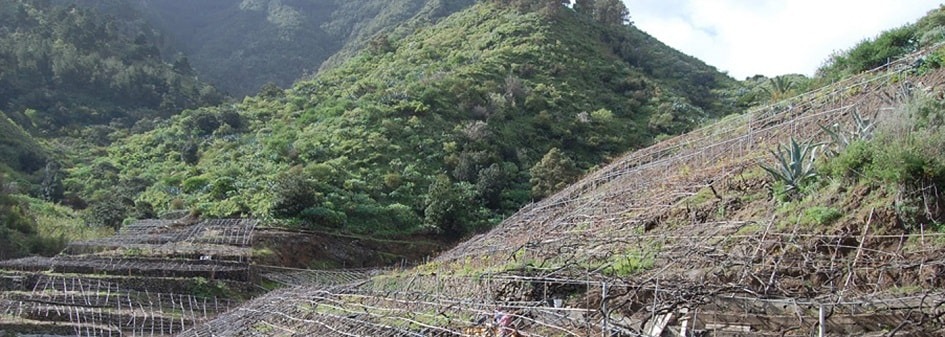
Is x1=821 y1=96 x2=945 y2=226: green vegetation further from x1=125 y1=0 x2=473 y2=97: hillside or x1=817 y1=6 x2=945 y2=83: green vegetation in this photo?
x1=125 y1=0 x2=473 y2=97: hillside

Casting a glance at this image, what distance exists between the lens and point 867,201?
A: 8266 millimetres

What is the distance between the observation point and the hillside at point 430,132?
1061 inches

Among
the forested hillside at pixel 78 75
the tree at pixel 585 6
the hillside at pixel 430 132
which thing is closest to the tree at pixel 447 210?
the hillside at pixel 430 132

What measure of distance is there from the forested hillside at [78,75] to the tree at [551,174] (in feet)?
94.2

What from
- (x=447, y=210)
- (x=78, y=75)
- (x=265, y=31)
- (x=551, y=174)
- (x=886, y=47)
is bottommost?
(x=447, y=210)

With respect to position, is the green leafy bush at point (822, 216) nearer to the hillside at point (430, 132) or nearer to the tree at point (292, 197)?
the hillside at point (430, 132)

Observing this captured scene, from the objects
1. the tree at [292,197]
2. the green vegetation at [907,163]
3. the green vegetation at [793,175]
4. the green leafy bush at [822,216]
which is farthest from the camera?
the tree at [292,197]

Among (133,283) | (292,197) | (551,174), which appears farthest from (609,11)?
(133,283)

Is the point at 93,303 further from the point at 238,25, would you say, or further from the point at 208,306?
the point at 238,25

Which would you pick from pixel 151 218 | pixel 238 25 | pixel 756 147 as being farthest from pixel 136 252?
pixel 238 25

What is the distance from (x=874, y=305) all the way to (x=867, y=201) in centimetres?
231

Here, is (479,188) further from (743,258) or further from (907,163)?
(907,163)

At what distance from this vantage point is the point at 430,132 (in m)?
32.7

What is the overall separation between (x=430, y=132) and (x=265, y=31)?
2157 inches
